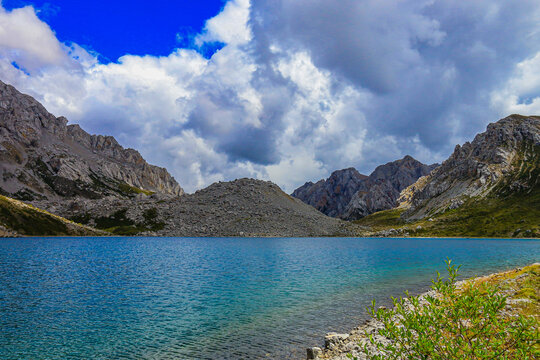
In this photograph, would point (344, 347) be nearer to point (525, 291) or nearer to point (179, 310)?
point (525, 291)

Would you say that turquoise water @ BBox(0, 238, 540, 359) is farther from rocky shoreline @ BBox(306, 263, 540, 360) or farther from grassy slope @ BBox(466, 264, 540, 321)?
grassy slope @ BBox(466, 264, 540, 321)

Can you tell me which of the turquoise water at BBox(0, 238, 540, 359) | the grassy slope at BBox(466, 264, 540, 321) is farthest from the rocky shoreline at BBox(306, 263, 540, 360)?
the turquoise water at BBox(0, 238, 540, 359)

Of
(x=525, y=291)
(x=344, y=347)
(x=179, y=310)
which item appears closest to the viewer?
(x=344, y=347)

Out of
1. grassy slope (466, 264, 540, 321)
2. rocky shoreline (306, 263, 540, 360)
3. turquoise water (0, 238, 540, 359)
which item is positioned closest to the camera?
rocky shoreline (306, 263, 540, 360)

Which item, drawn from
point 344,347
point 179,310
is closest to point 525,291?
point 344,347

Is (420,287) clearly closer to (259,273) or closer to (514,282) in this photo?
(514,282)

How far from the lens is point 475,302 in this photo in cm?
979

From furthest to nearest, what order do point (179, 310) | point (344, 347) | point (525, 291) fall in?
point (179, 310) → point (525, 291) → point (344, 347)

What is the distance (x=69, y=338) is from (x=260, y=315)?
17623mm

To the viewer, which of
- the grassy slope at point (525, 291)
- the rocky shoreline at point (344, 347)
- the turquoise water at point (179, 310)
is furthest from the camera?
the turquoise water at point (179, 310)

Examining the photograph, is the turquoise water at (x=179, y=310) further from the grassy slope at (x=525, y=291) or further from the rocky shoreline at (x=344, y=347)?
the grassy slope at (x=525, y=291)

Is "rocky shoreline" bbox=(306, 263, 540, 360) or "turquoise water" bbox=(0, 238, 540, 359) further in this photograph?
"turquoise water" bbox=(0, 238, 540, 359)

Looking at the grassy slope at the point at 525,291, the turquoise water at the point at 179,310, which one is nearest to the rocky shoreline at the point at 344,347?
the grassy slope at the point at 525,291

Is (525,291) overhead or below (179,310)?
overhead
